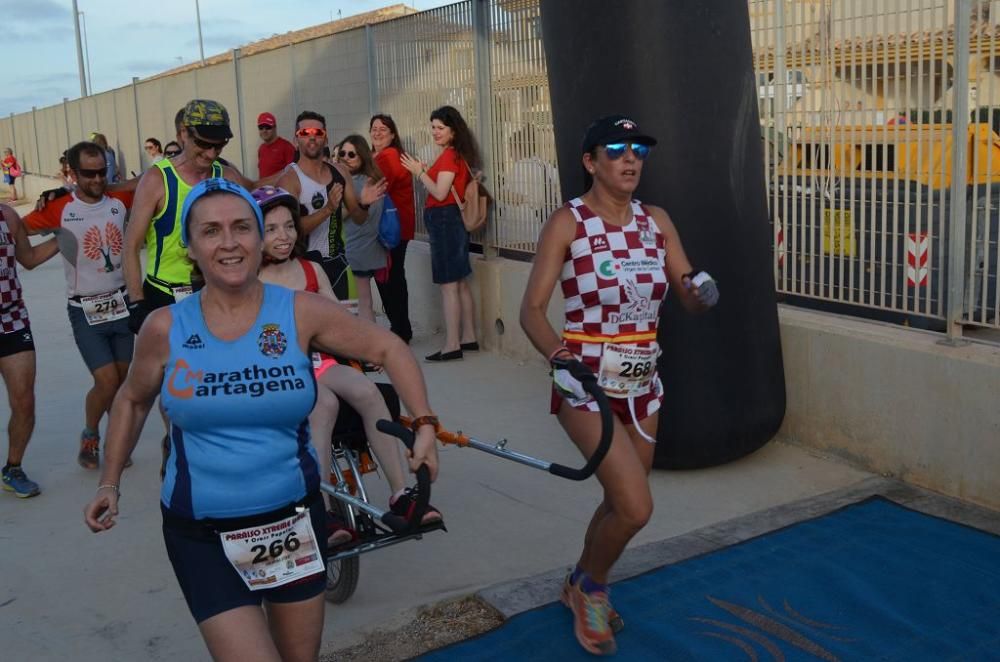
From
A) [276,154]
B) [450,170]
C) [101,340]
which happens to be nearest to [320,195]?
[101,340]

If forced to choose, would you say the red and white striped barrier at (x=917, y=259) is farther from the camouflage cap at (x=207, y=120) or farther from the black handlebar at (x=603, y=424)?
the camouflage cap at (x=207, y=120)

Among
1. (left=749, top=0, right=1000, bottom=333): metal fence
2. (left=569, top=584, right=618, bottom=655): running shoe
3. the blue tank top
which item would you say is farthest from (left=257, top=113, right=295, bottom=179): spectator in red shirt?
the blue tank top

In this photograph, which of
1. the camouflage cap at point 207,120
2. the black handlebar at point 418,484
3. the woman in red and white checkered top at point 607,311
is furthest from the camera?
the camouflage cap at point 207,120

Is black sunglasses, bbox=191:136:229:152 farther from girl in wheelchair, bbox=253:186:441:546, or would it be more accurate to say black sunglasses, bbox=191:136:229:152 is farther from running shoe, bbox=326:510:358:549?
running shoe, bbox=326:510:358:549

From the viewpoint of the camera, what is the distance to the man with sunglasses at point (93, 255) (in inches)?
253

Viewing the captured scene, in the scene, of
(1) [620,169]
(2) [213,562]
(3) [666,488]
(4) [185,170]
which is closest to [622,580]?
(3) [666,488]

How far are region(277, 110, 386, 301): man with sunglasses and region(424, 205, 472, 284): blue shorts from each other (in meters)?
2.50

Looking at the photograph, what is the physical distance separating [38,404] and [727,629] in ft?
20.3

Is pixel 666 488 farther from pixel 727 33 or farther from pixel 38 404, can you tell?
pixel 38 404

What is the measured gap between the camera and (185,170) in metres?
5.45

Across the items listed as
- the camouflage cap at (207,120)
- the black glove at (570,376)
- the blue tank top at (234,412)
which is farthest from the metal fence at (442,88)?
the blue tank top at (234,412)

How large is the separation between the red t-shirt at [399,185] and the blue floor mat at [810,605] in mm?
5272

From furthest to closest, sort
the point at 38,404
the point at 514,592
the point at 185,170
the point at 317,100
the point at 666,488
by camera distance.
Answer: the point at 317,100
the point at 38,404
the point at 666,488
the point at 185,170
the point at 514,592

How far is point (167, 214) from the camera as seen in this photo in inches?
213
